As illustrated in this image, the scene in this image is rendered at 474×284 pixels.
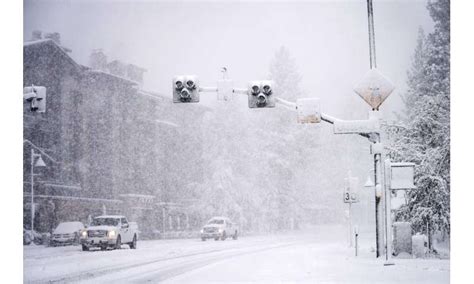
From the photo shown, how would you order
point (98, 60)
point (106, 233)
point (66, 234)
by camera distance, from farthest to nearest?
point (98, 60) < point (66, 234) < point (106, 233)

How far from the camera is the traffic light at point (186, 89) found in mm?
14047

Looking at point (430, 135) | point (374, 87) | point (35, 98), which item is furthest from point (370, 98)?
point (35, 98)

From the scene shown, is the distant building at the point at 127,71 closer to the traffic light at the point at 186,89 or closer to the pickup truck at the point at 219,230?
the pickup truck at the point at 219,230

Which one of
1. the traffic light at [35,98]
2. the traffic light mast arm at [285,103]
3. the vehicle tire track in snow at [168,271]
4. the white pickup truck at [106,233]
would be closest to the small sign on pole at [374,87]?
the traffic light mast arm at [285,103]

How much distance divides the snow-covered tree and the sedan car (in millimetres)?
15332

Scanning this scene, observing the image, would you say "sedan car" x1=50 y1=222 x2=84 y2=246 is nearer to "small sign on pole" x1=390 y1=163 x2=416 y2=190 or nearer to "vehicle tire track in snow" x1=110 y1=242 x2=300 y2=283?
"vehicle tire track in snow" x1=110 y1=242 x2=300 y2=283

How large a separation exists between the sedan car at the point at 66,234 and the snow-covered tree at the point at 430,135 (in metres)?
15.3

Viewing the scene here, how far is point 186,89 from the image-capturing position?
14.0 m

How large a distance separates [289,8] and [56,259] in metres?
10.5

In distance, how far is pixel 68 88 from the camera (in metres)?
32.6

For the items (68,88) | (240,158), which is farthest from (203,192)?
(68,88)

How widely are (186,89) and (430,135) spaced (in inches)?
339

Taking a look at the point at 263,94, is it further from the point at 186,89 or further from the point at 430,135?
the point at 430,135
